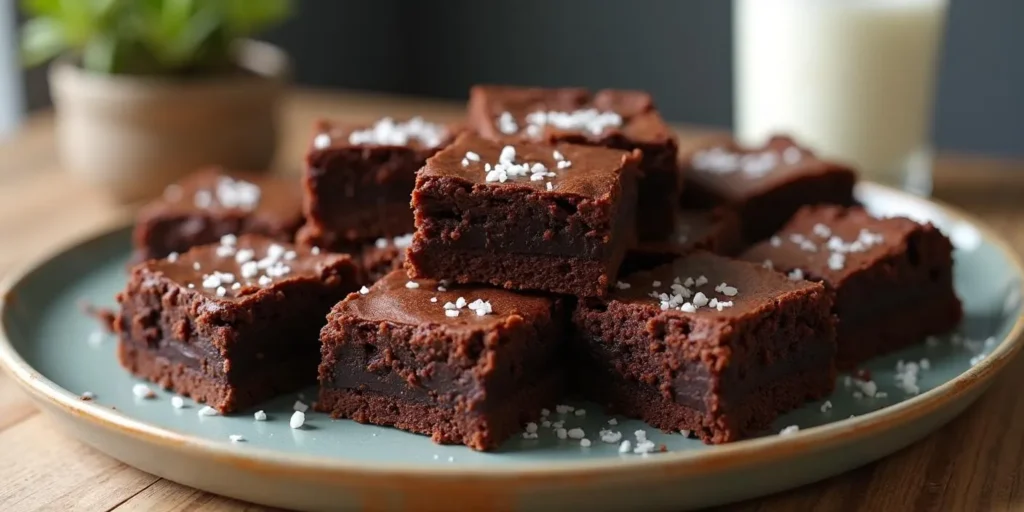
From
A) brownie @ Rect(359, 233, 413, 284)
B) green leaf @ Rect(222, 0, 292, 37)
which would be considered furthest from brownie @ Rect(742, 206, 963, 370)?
green leaf @ Rect(222, 0, 292, 37)

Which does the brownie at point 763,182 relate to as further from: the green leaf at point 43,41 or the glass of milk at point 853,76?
the green leaf at point 43,41

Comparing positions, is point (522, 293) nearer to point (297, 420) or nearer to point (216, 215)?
point (297, 420)

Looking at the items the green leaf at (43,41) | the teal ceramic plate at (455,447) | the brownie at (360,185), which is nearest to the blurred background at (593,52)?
the green leaf at (43,41)

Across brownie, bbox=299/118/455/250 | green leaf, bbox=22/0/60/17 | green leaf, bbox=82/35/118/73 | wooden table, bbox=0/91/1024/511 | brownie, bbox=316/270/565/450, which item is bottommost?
wooden table, bbox=0/91/1024/511

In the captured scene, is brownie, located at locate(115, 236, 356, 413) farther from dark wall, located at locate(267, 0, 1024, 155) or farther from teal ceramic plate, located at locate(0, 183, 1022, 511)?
dark wall, located at locate(267, 0, 1024, 155)

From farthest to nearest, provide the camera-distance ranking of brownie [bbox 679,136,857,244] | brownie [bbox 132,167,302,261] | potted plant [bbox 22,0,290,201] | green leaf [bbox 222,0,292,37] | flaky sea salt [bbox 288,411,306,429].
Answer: green leaf [bbox 222,0,292,37] < potted plant [bbox 22,0,290,201] < brownie [bbox 679,136,857,244] < brownie [bbox 132,167,302,261] < flaky sea salt [bbox 288,411,306,429]

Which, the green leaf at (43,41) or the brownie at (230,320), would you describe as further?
the green leaf at (43,41)
